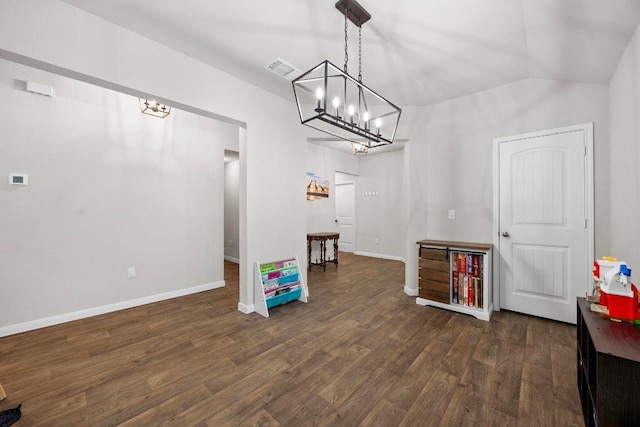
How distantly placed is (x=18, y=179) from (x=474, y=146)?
210 inches

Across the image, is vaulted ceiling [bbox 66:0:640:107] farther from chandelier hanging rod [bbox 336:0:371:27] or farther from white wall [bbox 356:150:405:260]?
white wall [bbox 356:150:405:260]

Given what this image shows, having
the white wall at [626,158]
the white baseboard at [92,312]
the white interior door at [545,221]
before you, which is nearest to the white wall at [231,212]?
the white baseboard at [92,312]

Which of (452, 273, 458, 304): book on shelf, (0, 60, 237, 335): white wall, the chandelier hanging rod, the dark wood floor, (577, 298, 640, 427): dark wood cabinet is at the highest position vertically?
the chandelier hanging rod

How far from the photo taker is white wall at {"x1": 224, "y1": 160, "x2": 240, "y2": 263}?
6223 mm

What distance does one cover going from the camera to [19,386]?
1828 millimetres

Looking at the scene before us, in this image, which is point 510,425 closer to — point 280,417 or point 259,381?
point 280,417

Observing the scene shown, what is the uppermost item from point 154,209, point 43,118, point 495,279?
point 43,118

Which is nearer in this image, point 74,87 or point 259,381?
point 259,381

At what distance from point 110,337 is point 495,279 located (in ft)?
14.7

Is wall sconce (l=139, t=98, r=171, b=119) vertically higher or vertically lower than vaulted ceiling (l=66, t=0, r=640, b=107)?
lower

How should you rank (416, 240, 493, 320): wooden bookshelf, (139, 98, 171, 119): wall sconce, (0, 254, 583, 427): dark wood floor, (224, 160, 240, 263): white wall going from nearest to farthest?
1. (0, 254, 583, 427): dark wood floor
2. (416, 240, 493, 320): wooden bookshelf
3. (139, 98, 171, 119): wall sconce
4. (224, 160, 240, 263): white wall

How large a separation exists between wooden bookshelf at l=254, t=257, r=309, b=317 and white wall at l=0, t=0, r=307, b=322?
0.11 meters

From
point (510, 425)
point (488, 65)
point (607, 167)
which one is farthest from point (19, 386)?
point (607, 167)

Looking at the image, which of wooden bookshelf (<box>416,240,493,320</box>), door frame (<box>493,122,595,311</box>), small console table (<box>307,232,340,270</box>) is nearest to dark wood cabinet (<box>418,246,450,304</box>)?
wooden bookshelf (<box>416,240,493,320</box>)
